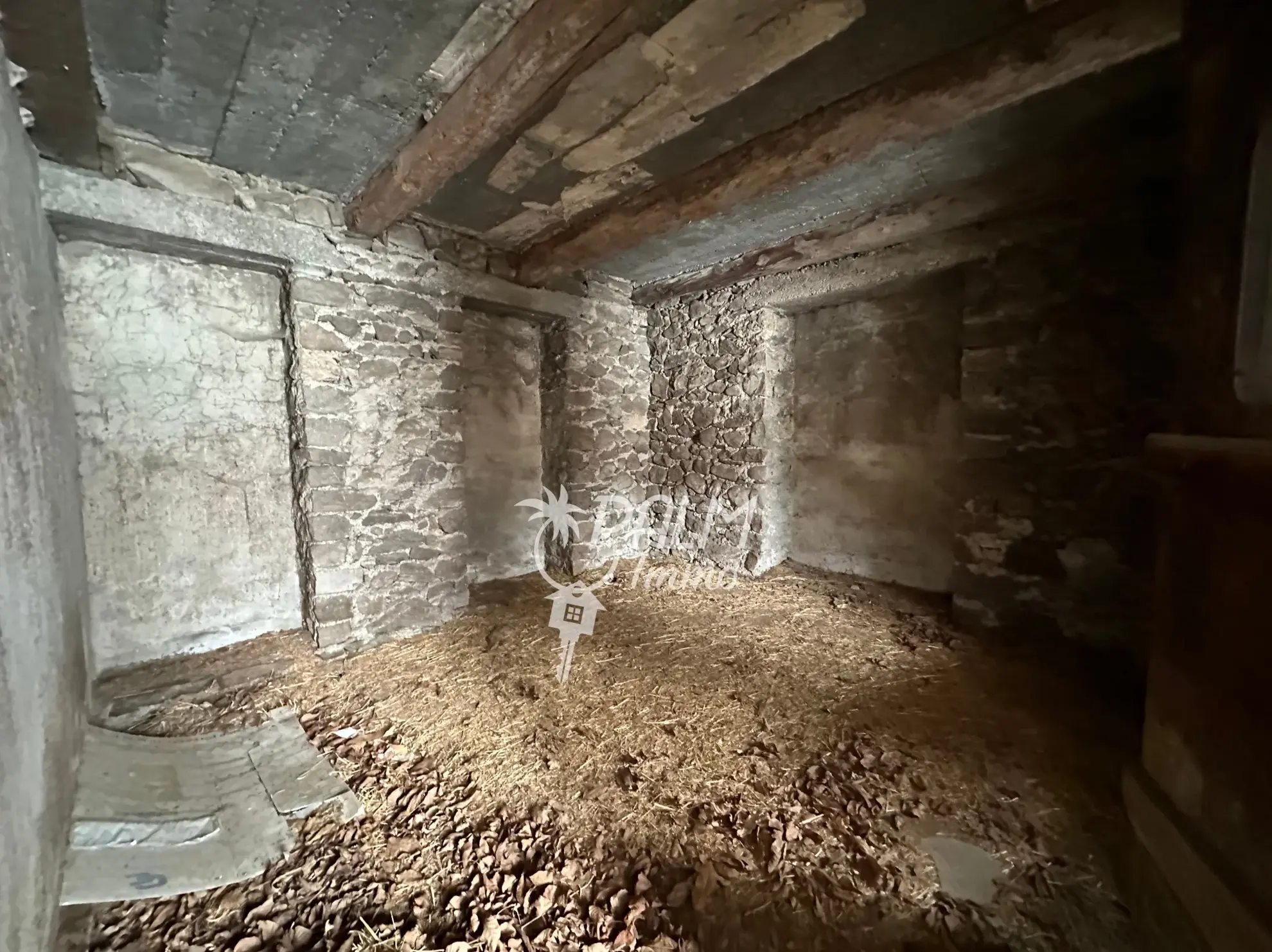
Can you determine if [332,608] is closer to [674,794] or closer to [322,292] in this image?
[322,292]

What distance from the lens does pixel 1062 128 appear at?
78.5 inches

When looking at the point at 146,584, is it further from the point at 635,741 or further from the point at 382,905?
the point at 635,741

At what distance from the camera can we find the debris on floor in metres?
1.38

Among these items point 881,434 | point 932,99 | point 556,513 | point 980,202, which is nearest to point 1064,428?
point 881,434

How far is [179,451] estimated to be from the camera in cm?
247

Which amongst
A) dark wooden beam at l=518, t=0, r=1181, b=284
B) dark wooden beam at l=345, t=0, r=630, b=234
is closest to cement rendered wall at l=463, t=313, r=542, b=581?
dark wooden beam at l=345, t=0, r=630, b=234

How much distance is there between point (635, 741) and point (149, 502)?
2689 mm

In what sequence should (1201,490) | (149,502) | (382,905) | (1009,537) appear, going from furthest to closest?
1. (1009,537)
2. (149,502)
3. (382,905)
4. (1201,490)

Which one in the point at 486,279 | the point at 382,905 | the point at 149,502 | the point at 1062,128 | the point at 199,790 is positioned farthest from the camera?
the point at 486,279

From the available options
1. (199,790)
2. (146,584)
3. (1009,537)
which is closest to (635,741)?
(199,790)

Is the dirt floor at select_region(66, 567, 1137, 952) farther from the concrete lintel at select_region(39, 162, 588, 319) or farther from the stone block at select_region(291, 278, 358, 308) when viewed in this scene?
the concrete lintel at select_region(39, 162, 588, 319)

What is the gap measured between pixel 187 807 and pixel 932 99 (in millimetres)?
3605

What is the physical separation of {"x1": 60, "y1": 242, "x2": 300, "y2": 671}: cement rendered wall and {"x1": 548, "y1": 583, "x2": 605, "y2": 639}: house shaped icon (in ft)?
5.19

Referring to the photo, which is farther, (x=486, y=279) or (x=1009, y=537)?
(x=486, y=279)
